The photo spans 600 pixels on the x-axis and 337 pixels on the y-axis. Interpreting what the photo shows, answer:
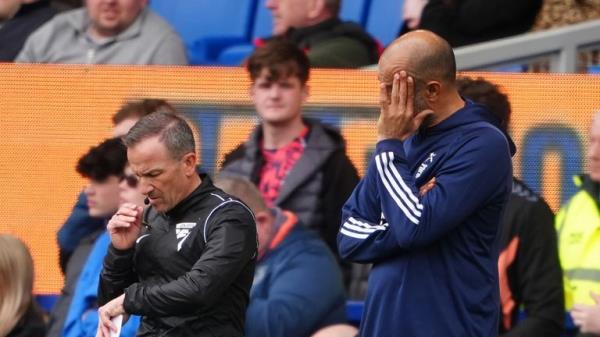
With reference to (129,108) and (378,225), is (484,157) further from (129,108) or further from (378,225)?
(129,108)

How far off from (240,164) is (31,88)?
120cm

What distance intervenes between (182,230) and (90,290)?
1.65m

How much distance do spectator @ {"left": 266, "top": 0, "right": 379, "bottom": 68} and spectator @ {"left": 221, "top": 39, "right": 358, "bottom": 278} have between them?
108 cm

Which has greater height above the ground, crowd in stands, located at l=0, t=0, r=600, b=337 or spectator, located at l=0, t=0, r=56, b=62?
spectator, located at l=0, t=0, r=56, b=62

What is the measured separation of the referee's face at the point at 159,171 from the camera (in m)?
5.26

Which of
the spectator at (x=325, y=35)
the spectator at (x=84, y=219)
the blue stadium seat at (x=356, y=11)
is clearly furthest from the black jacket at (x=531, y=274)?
the blue stadium seat at (x=356, y=11)

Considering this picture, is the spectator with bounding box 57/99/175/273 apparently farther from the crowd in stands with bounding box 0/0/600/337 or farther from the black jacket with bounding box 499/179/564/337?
the black jacket with bounding box 499/179/564/337

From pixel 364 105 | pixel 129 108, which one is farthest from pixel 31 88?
pixel 364 105

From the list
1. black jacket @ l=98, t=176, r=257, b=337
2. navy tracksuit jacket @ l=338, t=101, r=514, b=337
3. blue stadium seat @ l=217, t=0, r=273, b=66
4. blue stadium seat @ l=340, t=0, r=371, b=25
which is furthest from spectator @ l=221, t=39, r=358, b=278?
blue stadium seat @ l=340, t=0, r=371, b=25

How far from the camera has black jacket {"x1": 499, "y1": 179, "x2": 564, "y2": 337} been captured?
6.59 meters

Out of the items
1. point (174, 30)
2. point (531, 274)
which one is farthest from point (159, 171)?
point (174, 30)

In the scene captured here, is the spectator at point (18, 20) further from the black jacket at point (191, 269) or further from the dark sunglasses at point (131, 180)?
the black jacket at point (191, 269)

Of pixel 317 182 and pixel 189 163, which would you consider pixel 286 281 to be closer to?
pixel 317 182

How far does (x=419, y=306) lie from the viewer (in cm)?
501
